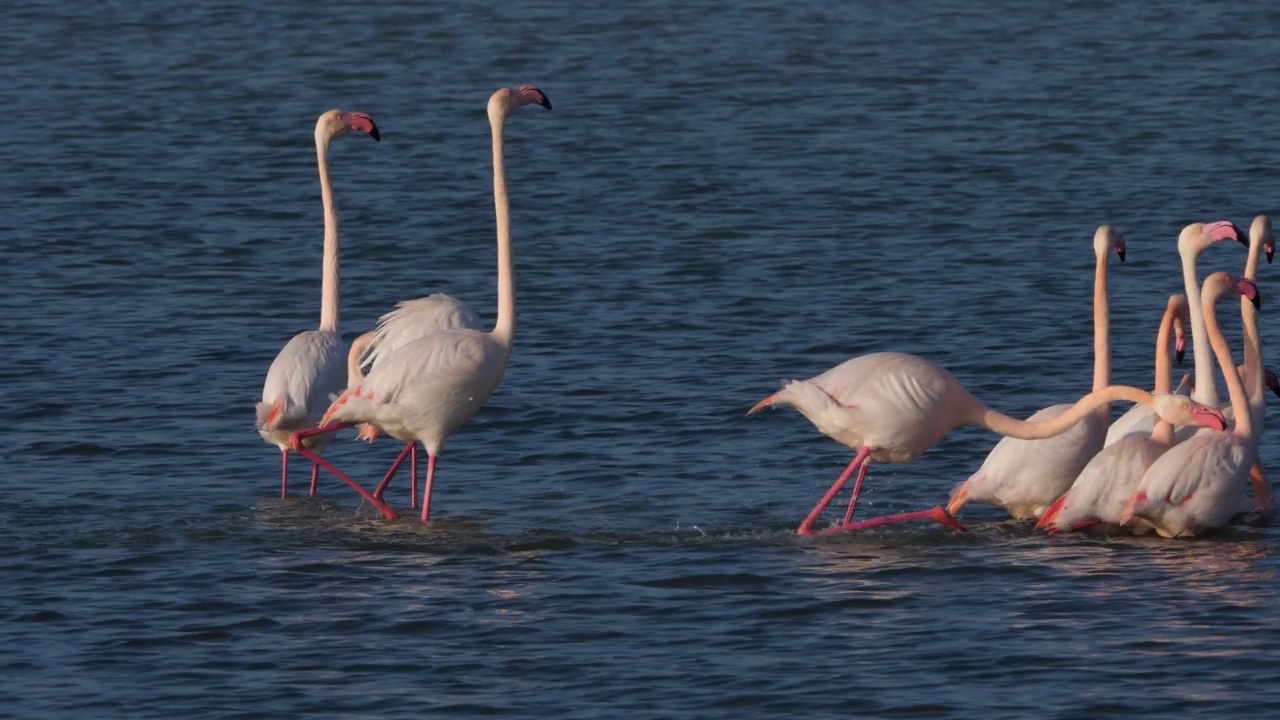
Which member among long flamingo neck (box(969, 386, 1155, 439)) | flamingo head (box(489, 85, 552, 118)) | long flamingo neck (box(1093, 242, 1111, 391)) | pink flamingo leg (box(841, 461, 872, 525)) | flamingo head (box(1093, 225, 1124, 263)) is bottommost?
pink flamingo leg (box(841, 461, 872, 525))

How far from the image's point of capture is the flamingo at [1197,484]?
9492mm

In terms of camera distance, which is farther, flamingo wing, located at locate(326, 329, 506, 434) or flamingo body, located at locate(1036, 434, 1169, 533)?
flamingo wing, located at locate(326, 329, 506, 434)

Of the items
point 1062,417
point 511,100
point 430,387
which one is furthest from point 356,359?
point 1062,417

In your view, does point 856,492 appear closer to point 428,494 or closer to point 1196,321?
point 1196,321

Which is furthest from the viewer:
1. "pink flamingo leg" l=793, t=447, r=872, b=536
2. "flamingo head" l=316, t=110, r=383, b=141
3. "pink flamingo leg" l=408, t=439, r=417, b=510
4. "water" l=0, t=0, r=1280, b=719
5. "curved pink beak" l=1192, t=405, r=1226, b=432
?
"flamingo head" l=316, t=110, r=383, b=141

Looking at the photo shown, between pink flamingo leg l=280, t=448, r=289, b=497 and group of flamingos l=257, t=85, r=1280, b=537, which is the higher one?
group of flamingos l=257, t=85, r=1280, b=537

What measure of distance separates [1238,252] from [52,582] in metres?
8.95

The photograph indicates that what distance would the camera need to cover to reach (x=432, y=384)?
33.3 ft

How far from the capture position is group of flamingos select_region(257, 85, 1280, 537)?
31.4ft

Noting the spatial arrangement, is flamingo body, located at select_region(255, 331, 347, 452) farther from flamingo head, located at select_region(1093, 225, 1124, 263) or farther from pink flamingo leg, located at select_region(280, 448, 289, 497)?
flamingo head, located at select_region(1093, 225, 1124, 263)

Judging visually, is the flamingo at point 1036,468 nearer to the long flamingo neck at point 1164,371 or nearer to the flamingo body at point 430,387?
the long flamingo neck at point 1164,371

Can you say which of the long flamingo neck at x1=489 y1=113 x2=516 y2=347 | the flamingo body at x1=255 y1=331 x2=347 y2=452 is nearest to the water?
the flamingo body at x1=255 y1=331 x2=347 y2=452

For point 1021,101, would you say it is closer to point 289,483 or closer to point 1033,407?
point 1033,407

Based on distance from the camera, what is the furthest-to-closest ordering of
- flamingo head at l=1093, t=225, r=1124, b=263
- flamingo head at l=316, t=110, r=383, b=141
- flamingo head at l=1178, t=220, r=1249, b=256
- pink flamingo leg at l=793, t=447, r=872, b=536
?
flamingo head at l=316, t=110, r=383, b=141, flamingo head at l=1093, t=225, r=1124, b=263, flamingo head at l=1178, t=220, r=1249, b=256, pink flamingo leg at l=793, t=447, r=872, b=536
